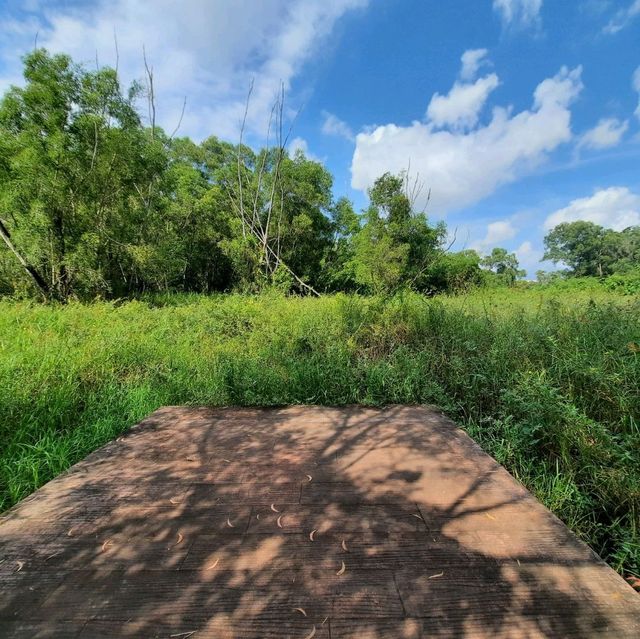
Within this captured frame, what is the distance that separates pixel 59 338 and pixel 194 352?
186 centimetres

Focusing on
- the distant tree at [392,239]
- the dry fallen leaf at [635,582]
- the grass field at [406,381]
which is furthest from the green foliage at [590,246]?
the dry fallen leaf at [635,582]

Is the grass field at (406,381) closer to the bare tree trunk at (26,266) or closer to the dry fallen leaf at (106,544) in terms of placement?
the dry fallen leaf at (106,544)

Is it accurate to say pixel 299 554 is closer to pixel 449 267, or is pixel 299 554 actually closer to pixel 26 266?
pixel 26 266

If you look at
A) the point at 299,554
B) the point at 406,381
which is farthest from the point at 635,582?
the point at 406,381

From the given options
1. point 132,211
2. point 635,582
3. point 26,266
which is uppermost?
point 132,211

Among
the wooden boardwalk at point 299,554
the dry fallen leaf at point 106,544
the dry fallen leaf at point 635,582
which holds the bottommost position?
the dry fallen leaf at point 635,582

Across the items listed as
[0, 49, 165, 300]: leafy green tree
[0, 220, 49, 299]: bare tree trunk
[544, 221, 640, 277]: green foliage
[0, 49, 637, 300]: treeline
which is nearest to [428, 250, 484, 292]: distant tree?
[0, 49, 637, 300]: treeline

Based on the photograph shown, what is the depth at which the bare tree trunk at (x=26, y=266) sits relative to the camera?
7.04 meters

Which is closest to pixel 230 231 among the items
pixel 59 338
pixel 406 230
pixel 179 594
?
pixel 406 230

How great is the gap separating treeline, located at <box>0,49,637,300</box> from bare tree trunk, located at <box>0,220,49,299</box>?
0.03 m

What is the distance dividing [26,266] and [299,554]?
9.02 metres

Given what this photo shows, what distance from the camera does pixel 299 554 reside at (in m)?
1.01

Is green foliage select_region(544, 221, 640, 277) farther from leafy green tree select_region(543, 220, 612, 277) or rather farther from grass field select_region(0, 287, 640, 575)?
grass field select_region(0, 287, 640, 575)

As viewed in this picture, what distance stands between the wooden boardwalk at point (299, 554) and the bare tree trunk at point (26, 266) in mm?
7823
